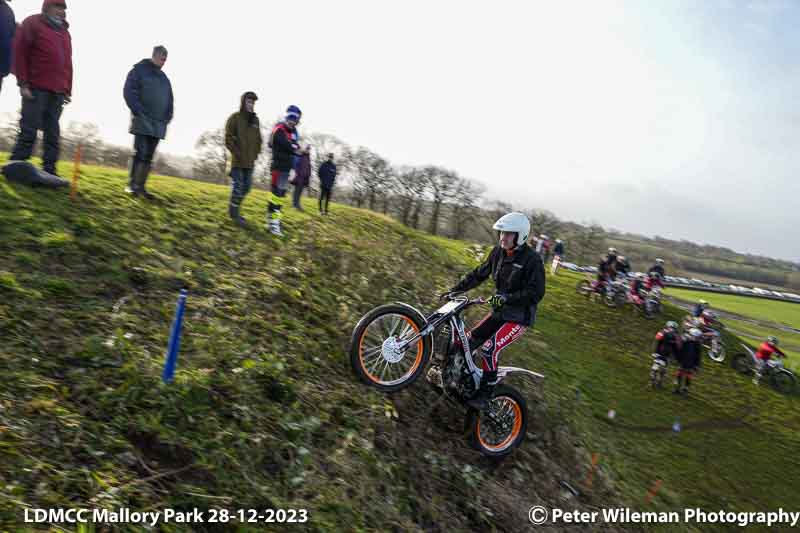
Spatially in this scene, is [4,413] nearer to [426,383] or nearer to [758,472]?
[426,383]

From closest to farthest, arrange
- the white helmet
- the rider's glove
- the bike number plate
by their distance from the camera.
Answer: the rider's glove < the white helmet < the bike number plate

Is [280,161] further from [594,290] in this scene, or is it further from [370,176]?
[370,176]

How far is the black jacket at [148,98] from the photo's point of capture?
7.55 metres

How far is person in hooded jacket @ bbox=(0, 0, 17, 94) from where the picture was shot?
651 centimetres

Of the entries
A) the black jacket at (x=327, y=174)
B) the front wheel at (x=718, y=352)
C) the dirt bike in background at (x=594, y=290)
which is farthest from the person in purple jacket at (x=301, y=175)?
the front wheel at (x=718, y=352)

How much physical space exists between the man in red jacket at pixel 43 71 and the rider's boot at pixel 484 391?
746cm

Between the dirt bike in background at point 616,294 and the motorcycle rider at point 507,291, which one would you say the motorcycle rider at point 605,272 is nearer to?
the dirt bike in background at point 616,294

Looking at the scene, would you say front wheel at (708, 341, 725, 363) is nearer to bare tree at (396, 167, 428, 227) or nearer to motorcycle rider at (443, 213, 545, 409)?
motorcycle rider at (443, 213, 545, 409)

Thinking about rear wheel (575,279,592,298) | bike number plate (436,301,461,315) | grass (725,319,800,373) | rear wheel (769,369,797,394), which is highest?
bike number plate (436,301,461,315)

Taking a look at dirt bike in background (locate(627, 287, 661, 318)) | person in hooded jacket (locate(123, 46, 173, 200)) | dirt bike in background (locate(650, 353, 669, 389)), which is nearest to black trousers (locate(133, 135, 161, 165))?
person in hooded jacket (locate(123, 46, 173, 200))

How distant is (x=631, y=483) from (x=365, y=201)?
165ft

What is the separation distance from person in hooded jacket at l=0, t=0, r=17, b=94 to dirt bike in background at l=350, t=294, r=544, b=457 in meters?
6.62

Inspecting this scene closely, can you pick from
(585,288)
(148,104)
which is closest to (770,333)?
(585,288)

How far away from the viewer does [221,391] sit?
4.35 meters
